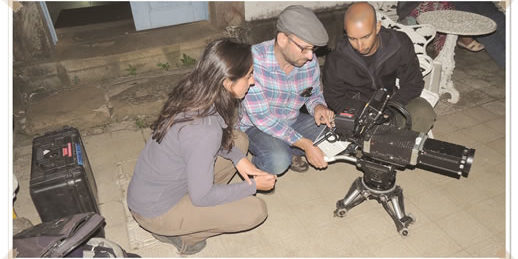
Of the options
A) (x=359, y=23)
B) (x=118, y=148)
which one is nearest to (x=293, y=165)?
(x=359, y=23)

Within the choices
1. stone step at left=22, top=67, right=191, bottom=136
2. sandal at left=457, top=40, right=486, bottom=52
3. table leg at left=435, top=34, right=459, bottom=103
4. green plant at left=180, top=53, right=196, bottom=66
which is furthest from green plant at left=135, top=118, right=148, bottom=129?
sandal at left=457, top=40, right=486, bottom=52

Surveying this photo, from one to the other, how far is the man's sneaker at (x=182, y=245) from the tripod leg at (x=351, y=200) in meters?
1.27

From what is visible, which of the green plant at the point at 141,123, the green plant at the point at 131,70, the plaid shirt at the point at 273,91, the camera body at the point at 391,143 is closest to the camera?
the camera body at the point at 391,143

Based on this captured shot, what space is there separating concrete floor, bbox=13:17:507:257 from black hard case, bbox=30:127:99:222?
47 centimetres

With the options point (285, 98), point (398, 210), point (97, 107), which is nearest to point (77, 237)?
point (285, 98)

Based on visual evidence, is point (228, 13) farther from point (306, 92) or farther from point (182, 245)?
point (182, 245)

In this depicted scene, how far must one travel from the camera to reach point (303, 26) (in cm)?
300

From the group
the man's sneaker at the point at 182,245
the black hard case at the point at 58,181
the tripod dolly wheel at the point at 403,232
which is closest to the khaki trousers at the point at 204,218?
the man's sneaker at the point at 182,245

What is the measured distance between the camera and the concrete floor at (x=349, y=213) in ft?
10.7

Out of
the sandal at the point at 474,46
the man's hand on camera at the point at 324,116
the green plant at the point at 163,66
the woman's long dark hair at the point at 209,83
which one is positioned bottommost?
the sandal at the point at 474,46

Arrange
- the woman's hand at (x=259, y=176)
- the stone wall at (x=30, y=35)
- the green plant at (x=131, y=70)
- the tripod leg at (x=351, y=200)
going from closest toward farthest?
the woman's hand at (x=259, y=176) → the tripod leg at (x=351, y=200) → the stone wall at (x=30, y=35) → the green plant at (x=131, y=70)

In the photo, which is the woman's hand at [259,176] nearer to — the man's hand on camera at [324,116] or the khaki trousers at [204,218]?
the khaki trousers at [204,218]

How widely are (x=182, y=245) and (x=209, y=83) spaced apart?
1.46m

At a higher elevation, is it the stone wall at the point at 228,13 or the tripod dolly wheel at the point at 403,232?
the stone wall at the point at 228,13
